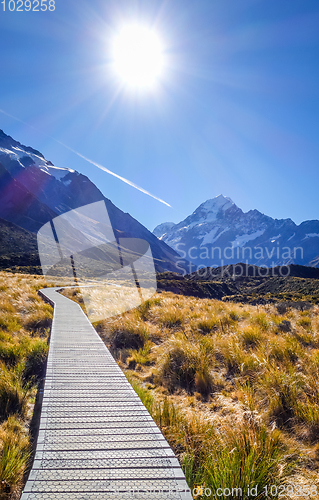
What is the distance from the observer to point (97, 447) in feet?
9.32

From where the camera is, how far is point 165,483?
2.37 m

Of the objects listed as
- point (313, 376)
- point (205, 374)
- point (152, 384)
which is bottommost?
point (152, 384)

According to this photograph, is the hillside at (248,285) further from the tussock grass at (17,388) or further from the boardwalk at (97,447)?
the boardwalk at (97,447)

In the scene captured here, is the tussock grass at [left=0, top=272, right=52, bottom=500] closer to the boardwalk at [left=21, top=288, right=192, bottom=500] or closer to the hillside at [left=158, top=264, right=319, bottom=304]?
the boardwalk at [left=21, top=288, right=192, bottom=500]

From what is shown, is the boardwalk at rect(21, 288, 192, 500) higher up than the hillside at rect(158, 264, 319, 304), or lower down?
lower down

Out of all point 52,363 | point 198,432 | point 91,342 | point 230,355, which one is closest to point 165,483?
point 198,432

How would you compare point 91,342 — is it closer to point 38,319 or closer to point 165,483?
point 38,319

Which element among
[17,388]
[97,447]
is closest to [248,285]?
[17,388]

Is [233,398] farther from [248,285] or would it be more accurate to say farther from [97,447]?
[248,285]

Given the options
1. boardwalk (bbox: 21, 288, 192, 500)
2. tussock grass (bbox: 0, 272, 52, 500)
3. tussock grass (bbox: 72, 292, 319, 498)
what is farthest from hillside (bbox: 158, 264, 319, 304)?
boardwalk (bbox: 21, 288, 192, 500)

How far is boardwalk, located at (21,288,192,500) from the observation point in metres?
2.29

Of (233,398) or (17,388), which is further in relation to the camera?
(233,398)

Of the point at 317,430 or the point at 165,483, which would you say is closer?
the point at 165,483

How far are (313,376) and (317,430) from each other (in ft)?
3.61
